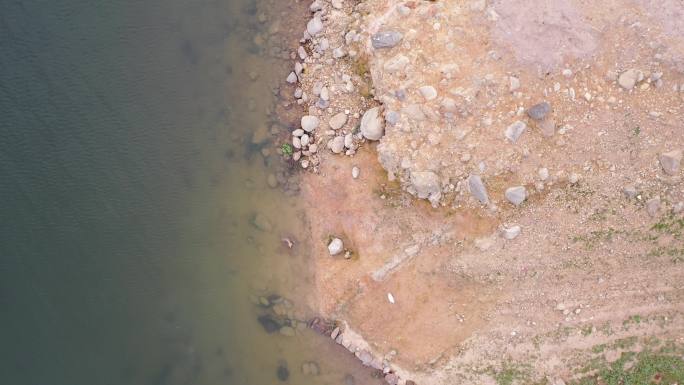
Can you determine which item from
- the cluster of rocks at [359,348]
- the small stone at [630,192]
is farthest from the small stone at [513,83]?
the cluster of rocks at [359,348]

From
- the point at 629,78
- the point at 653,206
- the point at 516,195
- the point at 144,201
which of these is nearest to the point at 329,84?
the point at 516,195

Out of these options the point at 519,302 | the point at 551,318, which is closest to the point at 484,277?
the point at 519,302

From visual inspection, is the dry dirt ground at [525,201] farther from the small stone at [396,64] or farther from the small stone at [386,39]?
the small stone at [386,39]

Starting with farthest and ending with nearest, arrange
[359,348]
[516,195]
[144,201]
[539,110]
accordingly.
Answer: [144,201] → [359,348] → [516,195] → [539,110]

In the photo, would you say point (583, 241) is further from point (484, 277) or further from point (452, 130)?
point (452, 130)

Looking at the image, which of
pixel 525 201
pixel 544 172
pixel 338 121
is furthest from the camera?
pixel 338 121

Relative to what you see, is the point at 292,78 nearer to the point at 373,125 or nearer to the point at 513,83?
the point at 373,125
